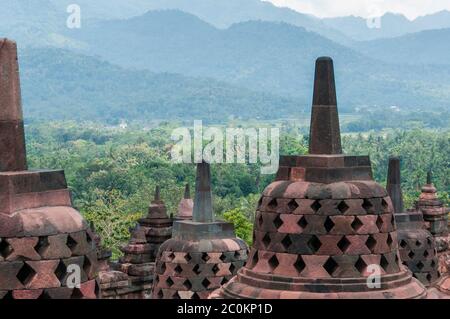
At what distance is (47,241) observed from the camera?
9.25 meters

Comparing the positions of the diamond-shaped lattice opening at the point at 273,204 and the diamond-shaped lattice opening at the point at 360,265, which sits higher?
the diamond-shaped lattice opening at the point at 273,204

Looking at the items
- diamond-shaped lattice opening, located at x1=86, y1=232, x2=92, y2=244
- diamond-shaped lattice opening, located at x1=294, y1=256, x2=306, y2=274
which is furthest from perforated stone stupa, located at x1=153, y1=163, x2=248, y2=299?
diamond-shaped lattice opening, located at x1=86, y1=232, x2=92, y2=244

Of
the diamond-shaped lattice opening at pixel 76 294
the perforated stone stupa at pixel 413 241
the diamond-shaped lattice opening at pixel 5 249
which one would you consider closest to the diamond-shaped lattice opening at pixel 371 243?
the diamond-shaped lattice opening at pixel 76 294

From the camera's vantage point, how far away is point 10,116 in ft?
31.6

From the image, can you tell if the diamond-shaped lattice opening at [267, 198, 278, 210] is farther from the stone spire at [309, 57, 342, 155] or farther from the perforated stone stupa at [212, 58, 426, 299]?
the stone spire at [309, 57, 342, 155]

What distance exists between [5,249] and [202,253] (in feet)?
28.7

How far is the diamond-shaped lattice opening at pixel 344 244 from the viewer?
11.6 m

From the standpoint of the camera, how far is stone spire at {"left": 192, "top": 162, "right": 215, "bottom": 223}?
58.1 ft

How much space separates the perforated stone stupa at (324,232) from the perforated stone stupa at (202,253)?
17.8 feet

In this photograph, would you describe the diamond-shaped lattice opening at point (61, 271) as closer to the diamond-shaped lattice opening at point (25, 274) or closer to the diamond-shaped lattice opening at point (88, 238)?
the diamond-shaped lattice opening at point (25, 274)

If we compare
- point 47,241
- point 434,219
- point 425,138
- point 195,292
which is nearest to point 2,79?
point 47,241

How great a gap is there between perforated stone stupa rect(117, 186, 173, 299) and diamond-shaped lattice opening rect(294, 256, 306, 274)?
43.3 feet
